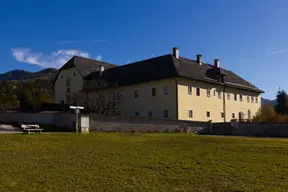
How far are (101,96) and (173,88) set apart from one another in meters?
9.70

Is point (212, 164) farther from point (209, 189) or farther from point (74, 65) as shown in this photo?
point (74, 65)

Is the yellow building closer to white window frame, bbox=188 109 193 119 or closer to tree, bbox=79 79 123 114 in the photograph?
white window frame, bbox=188 109 193 119

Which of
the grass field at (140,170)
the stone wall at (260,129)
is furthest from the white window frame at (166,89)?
the grass field at (140,170)

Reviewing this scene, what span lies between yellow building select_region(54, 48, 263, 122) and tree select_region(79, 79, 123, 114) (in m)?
1.31

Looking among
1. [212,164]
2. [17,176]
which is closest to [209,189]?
[212,164]

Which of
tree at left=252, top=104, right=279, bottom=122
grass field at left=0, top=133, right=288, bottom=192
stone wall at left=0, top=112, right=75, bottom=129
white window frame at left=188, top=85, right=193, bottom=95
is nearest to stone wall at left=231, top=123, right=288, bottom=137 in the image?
tree at left=252, top=104, right=279, bottom=122

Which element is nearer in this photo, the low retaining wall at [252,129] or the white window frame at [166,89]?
the low retaining wall at [252,129]

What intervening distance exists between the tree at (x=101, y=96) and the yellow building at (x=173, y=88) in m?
1.31

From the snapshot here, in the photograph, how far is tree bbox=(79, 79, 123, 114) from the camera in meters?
44.4

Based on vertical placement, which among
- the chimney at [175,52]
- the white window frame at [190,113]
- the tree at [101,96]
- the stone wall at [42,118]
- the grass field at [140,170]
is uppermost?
the chimney at [175,52]

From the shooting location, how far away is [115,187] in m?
8.34

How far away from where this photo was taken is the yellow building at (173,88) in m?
43.7

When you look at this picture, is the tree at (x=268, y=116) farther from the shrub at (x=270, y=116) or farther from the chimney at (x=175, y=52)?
the chimney at (x=175, y=52)

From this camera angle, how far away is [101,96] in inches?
1759
